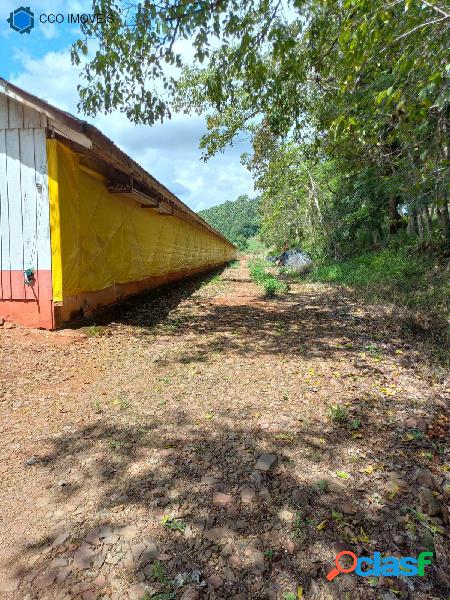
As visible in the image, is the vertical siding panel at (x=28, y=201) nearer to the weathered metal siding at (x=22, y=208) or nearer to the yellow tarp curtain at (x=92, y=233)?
the weathered metal siding at (x=22, y=208)

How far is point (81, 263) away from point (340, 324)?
4449 millimetres

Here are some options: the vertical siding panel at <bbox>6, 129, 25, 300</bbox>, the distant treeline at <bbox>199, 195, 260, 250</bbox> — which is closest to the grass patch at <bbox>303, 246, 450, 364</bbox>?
the vertical siding panel at <bbox>6, 129, 25, 300</bbox>

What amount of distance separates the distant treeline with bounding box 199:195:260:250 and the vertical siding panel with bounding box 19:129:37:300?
5157 cm

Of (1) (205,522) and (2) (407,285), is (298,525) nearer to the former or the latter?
(1) (205,522)

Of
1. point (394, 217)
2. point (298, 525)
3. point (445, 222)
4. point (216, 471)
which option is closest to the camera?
point (298, 525)

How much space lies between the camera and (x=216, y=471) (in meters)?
2.22

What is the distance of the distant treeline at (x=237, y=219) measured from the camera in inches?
2877

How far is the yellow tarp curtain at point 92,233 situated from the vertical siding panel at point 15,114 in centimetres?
55

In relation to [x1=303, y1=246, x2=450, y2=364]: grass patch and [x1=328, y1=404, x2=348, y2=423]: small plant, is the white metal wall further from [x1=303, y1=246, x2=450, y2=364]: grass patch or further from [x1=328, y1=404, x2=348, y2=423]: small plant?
[x1=303, y1=246, x2=450, y2=364]: grass patch

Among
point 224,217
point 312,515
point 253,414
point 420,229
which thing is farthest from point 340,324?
point 224,217

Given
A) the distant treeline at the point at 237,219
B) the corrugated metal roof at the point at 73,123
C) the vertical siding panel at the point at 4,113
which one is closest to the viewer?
the corrugated metal roof at the point at 73,123

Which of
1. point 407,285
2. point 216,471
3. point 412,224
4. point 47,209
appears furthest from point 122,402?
point 412,224

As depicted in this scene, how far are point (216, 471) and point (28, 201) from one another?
468cm

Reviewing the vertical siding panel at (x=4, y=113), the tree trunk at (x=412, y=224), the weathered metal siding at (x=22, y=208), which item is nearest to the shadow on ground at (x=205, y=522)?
the weathered metal siding at (x=22, y=208)
